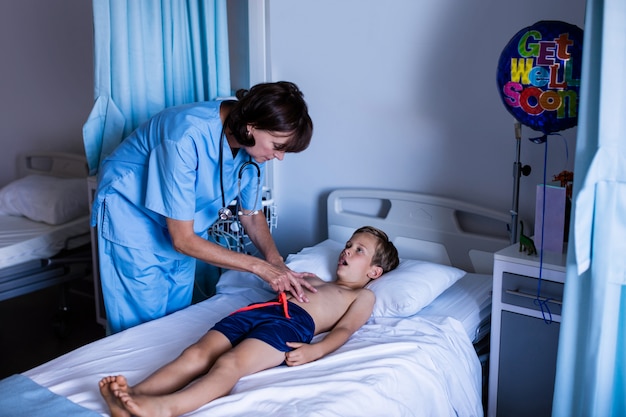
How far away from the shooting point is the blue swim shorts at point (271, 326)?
6.29 feet

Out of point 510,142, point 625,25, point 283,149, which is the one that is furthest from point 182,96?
point 625,25

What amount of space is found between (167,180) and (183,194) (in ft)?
0.23

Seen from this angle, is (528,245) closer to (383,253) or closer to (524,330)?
(524,330)

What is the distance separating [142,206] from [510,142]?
1424mm

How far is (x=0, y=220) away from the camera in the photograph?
12.1 ft

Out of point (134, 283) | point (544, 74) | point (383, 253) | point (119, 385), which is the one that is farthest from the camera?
point (383, 253)

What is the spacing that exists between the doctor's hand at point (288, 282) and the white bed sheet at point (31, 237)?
5.63 feet

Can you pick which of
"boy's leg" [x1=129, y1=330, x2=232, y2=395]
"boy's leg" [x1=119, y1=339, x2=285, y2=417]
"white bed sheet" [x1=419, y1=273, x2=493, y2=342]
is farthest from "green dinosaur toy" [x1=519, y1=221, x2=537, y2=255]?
"boy's leg" [x1=129, y1=330, x2=232, y2=395]

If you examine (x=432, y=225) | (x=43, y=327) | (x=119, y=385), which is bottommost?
(x=43, y=327)

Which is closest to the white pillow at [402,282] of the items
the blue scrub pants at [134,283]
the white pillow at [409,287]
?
the white pillow at [409,287]

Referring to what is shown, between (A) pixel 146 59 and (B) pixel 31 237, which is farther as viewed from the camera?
(B) pixel 31 237

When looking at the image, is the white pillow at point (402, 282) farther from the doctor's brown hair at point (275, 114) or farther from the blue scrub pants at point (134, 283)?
the doctor's brown hair at point (275, 114)

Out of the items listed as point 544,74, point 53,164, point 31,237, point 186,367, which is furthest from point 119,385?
point 53,164

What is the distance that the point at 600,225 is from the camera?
1774mm
